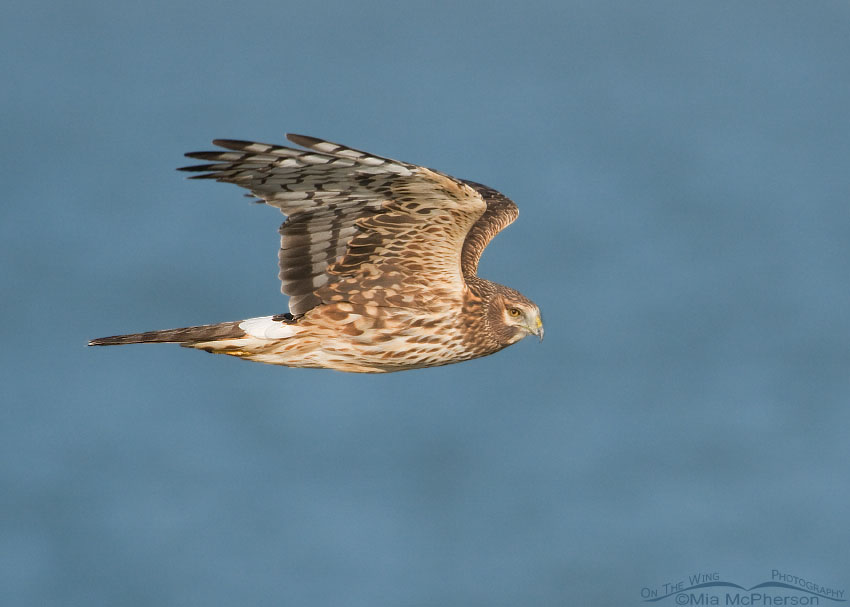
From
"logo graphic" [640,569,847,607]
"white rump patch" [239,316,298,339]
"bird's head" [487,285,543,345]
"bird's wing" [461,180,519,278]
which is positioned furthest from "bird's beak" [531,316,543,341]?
"logo graphic" [640,569,847,607]

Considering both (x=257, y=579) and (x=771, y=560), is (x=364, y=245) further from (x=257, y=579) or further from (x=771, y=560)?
(x=771, y=560)

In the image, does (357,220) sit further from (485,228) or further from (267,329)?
(485,228)

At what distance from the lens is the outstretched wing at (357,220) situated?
33.2ft

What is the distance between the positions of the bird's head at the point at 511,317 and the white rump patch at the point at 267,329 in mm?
1476

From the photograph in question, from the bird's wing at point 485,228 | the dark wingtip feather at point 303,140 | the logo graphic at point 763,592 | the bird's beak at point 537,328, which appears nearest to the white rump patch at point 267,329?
the bird's wing at point 485,228

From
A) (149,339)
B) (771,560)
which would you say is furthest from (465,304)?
(771,560)

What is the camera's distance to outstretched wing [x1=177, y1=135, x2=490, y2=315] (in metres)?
10.1

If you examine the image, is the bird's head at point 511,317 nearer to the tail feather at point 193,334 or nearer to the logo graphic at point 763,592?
the tail feather at point 193,334

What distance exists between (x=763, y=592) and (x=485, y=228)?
188ft

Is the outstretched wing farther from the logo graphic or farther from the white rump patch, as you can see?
the logo graphic

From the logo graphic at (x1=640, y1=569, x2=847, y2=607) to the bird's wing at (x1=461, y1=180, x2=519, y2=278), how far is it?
49669 mm

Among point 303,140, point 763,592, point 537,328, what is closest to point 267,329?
point 537,328

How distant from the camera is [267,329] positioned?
11.4 metres

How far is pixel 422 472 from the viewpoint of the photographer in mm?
88688
